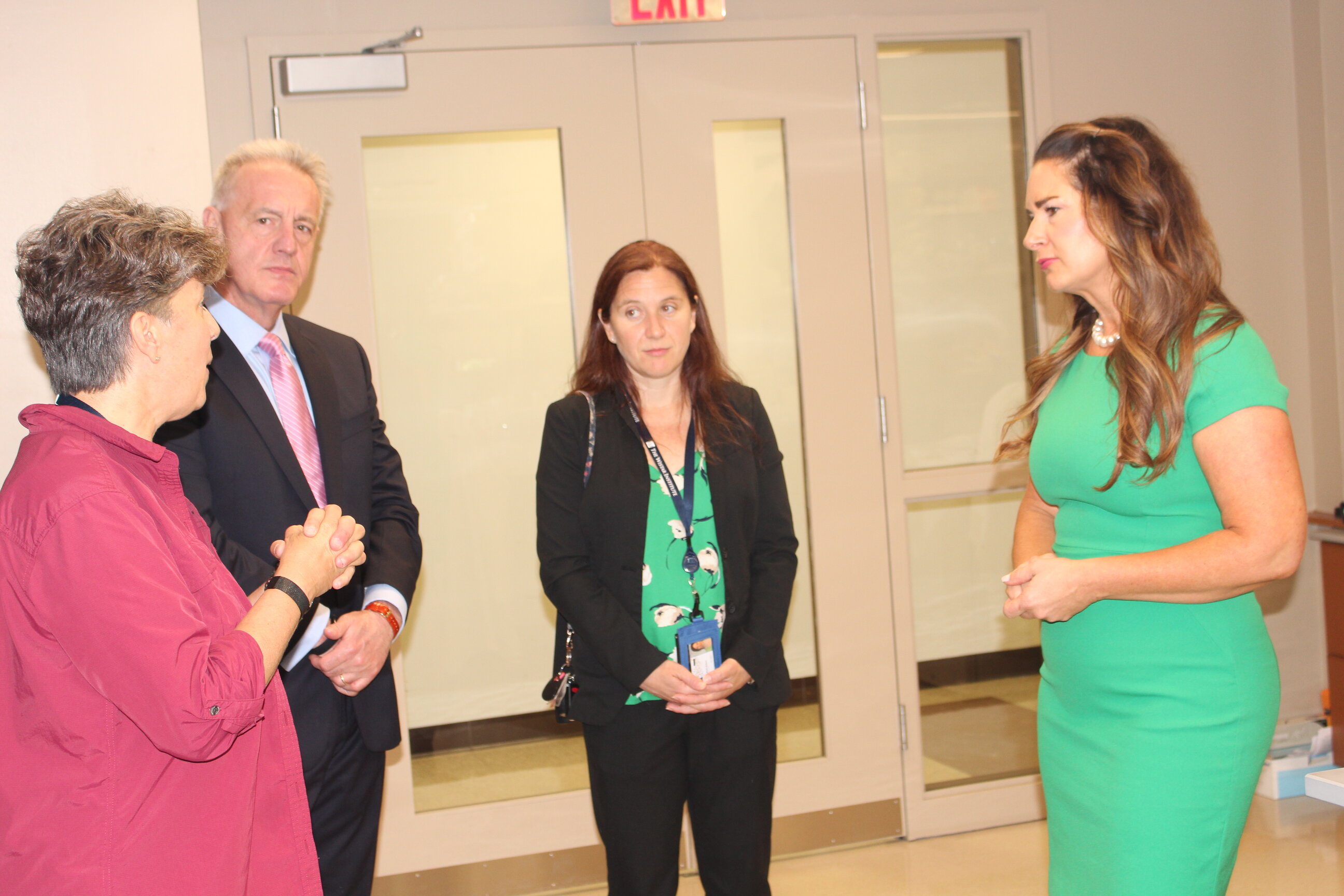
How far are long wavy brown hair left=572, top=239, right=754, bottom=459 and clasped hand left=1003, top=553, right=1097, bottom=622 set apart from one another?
800mm

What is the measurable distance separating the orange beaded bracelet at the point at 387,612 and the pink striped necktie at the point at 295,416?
23cm

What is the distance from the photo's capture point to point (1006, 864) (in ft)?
10.9

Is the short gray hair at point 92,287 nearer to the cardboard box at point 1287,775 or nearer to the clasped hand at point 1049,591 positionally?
the clasped hand at point 1049,591

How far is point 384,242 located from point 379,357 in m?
0.37

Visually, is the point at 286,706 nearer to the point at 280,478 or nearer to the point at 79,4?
the point at 280,478

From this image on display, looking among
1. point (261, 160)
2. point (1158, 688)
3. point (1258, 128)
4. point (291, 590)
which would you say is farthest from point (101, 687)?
point (1258, 128)

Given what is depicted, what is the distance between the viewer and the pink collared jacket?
1.19 m

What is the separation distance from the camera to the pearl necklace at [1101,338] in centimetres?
176

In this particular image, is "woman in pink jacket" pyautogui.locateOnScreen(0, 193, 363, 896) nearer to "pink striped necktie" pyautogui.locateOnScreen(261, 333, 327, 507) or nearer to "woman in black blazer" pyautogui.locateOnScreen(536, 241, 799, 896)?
"pink striped necktie" pyautogui.locateOnScreen(261, 333, 327, 507)

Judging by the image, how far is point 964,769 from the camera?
365cm

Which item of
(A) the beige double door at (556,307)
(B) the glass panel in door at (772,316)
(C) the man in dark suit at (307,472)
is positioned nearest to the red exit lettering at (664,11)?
(A) the beige double door at (556,307)

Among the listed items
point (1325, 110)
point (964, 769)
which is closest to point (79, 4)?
point (964, 769)

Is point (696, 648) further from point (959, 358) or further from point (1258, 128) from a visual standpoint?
point (1258, 128)

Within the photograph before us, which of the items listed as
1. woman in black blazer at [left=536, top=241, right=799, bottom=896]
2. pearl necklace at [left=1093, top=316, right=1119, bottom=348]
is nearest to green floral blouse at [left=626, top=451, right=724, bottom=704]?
woman in black blazer at [left=536, top=241, right=799, bottom=896]
